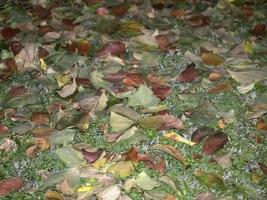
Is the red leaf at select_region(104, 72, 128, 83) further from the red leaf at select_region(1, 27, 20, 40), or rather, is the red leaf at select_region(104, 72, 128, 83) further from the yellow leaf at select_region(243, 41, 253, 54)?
the red leaf at select_region(1, 27, 20, 40)

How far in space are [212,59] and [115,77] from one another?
0.80 m

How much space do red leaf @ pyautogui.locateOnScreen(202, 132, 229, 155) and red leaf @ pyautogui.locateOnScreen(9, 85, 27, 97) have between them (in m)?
1.38

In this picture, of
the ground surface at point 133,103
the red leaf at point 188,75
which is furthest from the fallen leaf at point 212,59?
the red leaf at point 188,75

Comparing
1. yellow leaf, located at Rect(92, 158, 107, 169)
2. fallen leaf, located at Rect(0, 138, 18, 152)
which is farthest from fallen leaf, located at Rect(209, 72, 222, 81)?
fallen leaf, located at Rect(0, 138, 18, 152)

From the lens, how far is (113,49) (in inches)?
134

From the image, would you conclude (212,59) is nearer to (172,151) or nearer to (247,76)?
(247,76)

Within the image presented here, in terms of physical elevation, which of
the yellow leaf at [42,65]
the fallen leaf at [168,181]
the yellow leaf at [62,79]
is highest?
the yellow leaf at [42,65]

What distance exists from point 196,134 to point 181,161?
0.26m

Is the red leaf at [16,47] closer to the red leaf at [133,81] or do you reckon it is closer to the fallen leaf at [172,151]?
the red leaf at [133,81]

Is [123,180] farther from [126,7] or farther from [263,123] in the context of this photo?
[126,7]

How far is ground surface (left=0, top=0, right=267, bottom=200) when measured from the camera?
7.72ft

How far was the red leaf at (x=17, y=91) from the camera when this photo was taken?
298cm

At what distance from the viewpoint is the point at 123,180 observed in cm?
235

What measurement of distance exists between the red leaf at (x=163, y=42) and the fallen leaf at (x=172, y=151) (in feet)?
3.90
